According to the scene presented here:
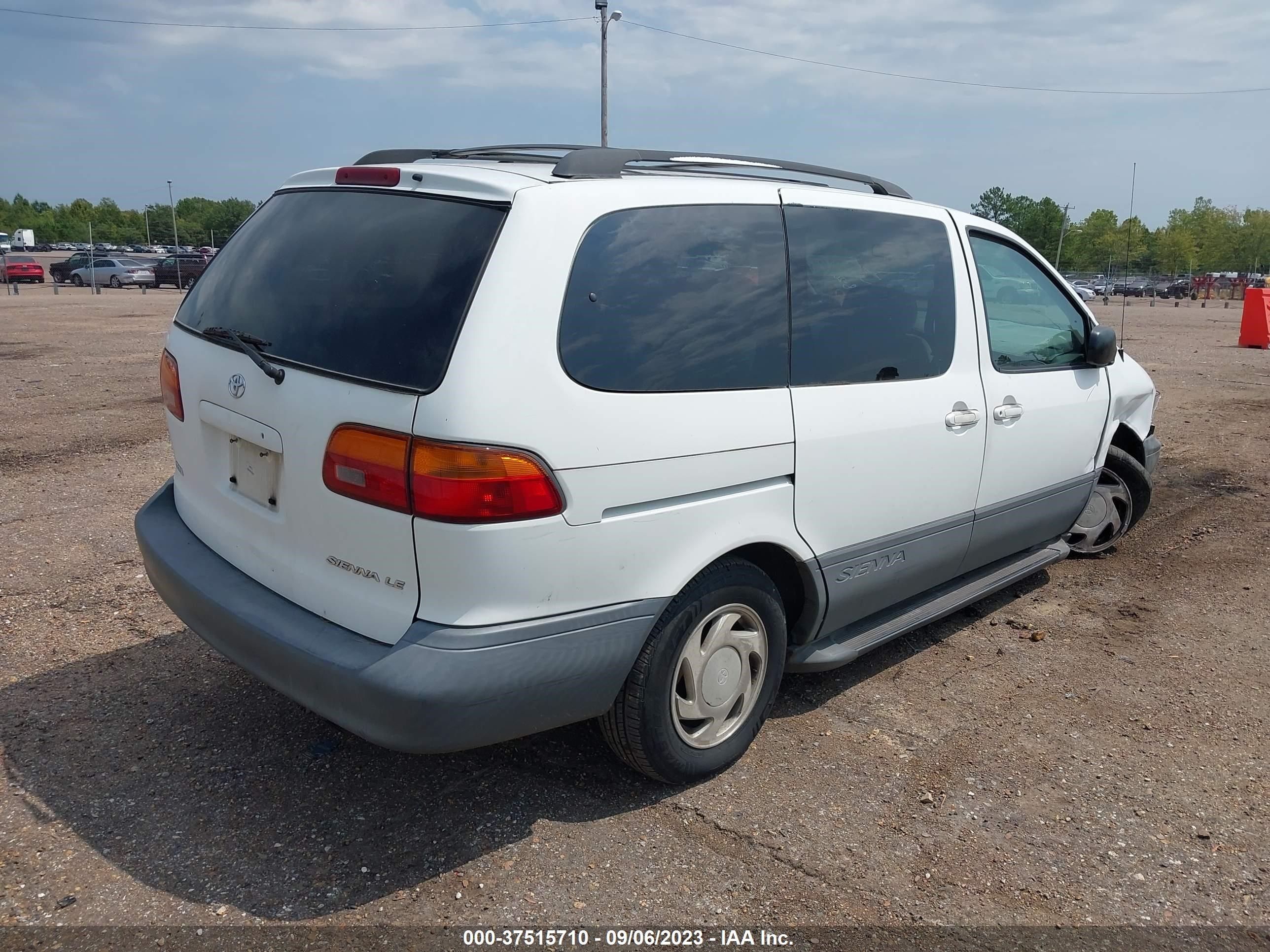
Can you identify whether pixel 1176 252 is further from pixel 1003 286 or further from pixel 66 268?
pixel 1003 286

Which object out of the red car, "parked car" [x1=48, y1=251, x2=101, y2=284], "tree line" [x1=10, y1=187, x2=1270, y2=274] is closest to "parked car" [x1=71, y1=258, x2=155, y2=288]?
"parked car" [x1=48, y1=251, x2=101, y2=284]

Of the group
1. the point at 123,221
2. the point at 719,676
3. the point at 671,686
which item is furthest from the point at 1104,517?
the point at 123,221

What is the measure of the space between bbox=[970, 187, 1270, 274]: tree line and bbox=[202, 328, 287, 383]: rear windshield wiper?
85.0 meters

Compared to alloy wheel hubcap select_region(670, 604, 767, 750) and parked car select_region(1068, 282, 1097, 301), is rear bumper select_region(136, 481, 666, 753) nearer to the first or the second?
alloy wheel hubcap select_region(670, 604, 767, 750)

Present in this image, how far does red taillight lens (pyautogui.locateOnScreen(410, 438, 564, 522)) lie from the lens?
2.47m

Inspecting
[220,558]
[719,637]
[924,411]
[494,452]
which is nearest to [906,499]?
[924,411]

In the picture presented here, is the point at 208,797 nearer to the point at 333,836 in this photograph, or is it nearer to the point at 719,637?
the point at 333,836

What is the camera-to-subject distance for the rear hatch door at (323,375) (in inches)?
102

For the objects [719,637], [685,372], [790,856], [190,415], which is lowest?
[790,856]

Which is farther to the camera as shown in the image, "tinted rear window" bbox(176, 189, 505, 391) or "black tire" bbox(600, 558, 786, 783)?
"black tire" bbox(600, 558, 786, 783)

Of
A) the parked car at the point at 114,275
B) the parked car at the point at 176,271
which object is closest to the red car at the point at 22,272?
the parked car at the point at 114,275

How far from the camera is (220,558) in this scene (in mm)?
3193

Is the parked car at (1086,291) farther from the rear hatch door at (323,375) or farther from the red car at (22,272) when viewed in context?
the rear hatch door at (323,375)

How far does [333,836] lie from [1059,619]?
11.8 ft
